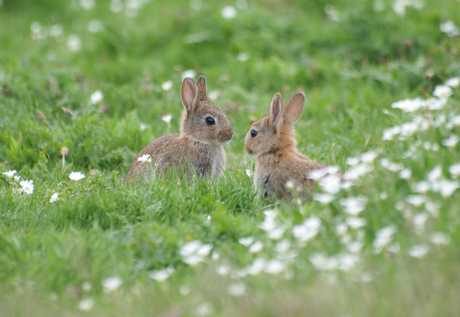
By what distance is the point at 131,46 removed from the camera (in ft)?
34.8

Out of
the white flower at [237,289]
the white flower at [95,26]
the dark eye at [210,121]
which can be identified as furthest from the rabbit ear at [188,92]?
the white flower at [95,26]

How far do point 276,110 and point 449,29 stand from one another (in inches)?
181

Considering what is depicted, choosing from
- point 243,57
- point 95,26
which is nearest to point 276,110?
point 243,57

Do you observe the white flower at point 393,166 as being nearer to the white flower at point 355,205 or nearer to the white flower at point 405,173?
the white flower at point 405,173

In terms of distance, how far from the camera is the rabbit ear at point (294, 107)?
5.68m

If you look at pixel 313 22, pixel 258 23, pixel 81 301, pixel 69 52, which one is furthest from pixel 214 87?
pixel 81 301

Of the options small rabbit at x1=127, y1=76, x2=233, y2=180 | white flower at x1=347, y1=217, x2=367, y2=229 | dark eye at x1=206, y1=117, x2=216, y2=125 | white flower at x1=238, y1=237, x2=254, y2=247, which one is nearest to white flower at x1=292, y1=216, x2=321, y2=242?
white flower at x1=347, y1=217, x2=367, y2=229

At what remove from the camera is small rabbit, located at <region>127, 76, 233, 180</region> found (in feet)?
19.9

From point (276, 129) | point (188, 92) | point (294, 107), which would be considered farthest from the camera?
point (188, 92)

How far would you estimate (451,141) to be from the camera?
3.76m

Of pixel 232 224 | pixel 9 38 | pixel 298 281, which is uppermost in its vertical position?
pixel 298 281

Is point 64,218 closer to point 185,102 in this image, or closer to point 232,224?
point 232,224

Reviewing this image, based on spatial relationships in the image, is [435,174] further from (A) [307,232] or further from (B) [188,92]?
(B) [188,92]

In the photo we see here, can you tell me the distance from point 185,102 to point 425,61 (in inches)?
153
